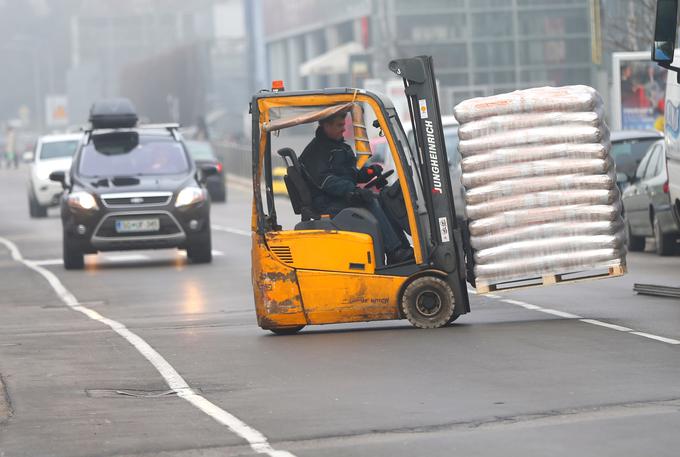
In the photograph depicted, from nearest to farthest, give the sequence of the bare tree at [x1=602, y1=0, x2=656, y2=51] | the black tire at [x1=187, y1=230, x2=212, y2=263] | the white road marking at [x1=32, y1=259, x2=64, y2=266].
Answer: the black tire at [x1=187, y1=230, x2=212, y2=263] → the white road marking at [x1=32, y1=259, x2=64, y2=266] → the bare tree at [x1=602, y1=0, x2=656, y2=51]

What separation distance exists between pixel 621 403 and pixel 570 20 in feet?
192

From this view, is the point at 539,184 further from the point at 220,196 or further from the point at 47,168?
the point at 220,196

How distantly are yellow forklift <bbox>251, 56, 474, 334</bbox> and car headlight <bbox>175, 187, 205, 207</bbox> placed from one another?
1013 centimetres

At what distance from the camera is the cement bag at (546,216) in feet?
46.3

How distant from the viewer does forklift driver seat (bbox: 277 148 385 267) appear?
46.4 ft

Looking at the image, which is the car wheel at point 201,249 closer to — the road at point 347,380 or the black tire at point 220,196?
the road at point 347,380

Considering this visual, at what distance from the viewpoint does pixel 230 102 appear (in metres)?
109

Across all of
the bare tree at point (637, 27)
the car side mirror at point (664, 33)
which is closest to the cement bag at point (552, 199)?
the car side mirror at point (664, 33)

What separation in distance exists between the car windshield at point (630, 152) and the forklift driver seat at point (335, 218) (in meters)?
13.5

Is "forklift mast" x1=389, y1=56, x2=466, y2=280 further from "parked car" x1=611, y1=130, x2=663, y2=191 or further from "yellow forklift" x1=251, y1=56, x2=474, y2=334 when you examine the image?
"parked car" x1=611, y1=130, x2=663, y2=191

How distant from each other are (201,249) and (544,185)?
11.1 m

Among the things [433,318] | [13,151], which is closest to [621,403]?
[433,318]

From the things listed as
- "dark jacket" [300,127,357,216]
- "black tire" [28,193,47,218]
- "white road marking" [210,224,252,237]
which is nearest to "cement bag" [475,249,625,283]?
"dark jacket" [300,127,357,216]

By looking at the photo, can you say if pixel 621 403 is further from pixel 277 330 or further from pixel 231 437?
pixel 277 330
